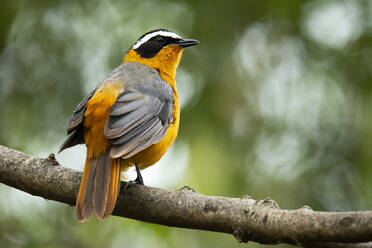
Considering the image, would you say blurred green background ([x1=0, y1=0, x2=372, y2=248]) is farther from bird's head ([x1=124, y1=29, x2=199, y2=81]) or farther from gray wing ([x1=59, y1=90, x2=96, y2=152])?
gray wing ([x1=59, y1=90, x2=96, y2=152])

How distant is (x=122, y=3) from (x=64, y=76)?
1462 millimetres

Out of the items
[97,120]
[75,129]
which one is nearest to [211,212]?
[97,120]

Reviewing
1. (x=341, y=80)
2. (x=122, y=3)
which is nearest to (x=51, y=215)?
(x=122, y=3)

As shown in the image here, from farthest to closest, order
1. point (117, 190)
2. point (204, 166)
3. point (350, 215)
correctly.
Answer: point (204, 166) → point (117, 190) → point (350, 215)

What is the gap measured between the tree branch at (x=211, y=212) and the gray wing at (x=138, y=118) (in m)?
0.35

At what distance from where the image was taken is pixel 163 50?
5.69m

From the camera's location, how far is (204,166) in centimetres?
589

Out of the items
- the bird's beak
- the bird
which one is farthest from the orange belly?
the bird's beak

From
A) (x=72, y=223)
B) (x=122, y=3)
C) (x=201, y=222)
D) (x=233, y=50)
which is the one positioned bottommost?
(x=72, y=223)

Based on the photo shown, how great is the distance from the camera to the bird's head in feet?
18.5

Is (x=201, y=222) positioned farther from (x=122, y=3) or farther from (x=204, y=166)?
(x=122, y=3)

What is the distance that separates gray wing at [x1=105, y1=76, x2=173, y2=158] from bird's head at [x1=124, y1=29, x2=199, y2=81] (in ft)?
2.23

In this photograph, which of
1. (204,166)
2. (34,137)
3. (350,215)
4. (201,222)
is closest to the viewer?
(350,215)

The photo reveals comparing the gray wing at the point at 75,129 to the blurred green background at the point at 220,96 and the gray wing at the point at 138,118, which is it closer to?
the gray wing at the point at 138,118
